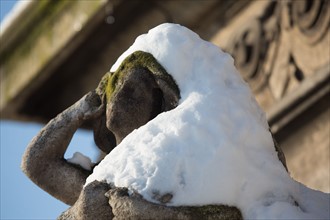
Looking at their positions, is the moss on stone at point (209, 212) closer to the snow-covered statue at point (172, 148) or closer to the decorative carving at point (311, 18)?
the snow-covered statue at point (172, 148)

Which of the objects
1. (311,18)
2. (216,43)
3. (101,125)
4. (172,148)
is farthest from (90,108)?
(216,43)

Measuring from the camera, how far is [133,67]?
2578mm

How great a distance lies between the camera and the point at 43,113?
573 cm

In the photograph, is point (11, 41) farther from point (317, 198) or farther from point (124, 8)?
point (317, 198)

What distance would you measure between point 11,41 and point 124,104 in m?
2.92

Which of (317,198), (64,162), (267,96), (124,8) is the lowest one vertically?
(267,96)

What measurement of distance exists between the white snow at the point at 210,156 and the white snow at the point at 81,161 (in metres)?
0.22

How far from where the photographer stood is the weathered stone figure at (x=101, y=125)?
2359 millimetres

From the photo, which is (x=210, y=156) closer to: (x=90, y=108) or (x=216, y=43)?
(x=90, y=108)

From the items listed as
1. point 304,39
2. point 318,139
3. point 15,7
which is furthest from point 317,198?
point 15,7

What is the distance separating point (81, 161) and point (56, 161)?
5 cm

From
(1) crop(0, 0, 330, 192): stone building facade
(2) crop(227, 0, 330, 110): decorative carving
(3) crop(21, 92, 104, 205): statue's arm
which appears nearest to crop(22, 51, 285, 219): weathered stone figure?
(3) crop(21, 92, 104, 205): statue's arm

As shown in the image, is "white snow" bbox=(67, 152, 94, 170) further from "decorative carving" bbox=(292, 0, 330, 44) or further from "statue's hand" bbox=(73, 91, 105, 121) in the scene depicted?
"decorative carving" bbox=(292, 0, 330, 44)

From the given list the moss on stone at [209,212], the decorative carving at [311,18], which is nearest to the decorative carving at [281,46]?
the decorative carving at [311,18]
